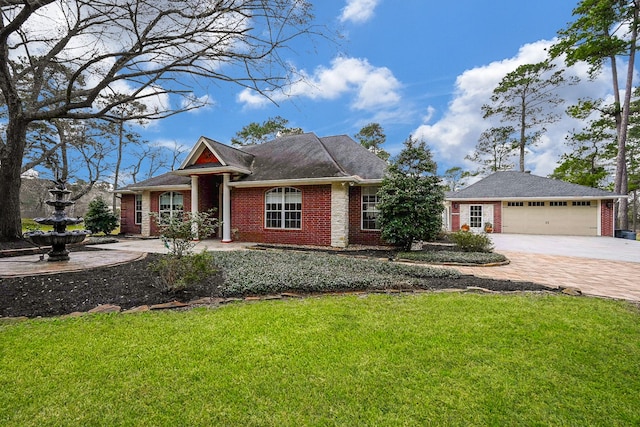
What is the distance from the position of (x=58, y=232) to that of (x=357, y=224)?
9.46 metres

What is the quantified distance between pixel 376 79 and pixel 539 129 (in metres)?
21.9

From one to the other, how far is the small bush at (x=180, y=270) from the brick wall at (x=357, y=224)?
7.61m

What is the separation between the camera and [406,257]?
Answer: 8.58 metres

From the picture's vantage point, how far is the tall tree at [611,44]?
1810cm

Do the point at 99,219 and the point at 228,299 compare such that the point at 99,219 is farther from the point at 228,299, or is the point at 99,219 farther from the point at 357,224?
the point at 228,299

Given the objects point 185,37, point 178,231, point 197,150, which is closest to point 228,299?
point 178,231

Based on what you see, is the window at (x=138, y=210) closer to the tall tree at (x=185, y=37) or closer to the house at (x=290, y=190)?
the house at (x=290, y=190)

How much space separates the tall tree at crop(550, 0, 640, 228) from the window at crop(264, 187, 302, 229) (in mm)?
21136

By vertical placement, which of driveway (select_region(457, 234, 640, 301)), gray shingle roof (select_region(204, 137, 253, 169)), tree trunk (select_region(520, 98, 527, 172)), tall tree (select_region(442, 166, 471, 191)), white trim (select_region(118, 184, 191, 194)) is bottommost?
driveway (select_region(457, 234, 640, 301))

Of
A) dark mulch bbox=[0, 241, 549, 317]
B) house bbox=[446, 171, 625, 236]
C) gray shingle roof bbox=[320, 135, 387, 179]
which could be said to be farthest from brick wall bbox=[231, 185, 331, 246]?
house bbox=[446, 171, 625, 236]

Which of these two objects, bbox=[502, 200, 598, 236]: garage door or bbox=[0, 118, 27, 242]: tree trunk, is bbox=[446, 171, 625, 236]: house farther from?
bbox=[0, 118, 27, 242]: tree trunk

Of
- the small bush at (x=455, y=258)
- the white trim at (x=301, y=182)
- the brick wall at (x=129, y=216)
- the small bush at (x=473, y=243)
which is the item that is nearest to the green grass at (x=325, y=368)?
the small bush at (x=455, y=258)

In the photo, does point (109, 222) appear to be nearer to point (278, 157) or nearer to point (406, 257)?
point (278, 157)

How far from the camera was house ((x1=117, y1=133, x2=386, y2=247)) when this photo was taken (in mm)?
11227
